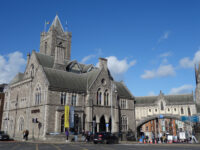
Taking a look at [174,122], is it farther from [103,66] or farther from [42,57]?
[42,57]

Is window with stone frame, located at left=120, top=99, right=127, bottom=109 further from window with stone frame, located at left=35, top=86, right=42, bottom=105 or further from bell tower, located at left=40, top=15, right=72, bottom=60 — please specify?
bell tower, located at left=40, top=15, right=72, bottom=60

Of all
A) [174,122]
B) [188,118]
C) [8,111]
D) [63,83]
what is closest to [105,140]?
[63,83]

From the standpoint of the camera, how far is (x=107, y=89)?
4928cm

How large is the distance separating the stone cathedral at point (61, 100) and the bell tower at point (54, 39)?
1197 cm

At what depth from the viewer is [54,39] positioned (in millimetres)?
67562

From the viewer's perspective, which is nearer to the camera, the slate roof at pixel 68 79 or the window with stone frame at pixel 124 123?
the slate roof at pixel 68 79

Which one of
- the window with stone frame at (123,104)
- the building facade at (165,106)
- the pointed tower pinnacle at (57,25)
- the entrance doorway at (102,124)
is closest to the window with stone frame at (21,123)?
the entrance doorway at (102,124)

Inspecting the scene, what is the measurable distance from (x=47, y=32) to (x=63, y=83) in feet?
105

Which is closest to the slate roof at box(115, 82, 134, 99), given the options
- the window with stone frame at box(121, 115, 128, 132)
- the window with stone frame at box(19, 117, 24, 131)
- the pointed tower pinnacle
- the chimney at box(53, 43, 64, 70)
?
the window with stone frame at box(121, 115, 128, 132)

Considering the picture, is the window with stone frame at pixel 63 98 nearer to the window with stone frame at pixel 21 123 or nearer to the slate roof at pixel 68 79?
the slate roof at pixel 68 79

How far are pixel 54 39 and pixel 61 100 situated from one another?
30926 mm

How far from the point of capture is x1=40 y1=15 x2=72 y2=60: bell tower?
220ft

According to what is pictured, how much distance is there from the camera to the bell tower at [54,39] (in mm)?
67000

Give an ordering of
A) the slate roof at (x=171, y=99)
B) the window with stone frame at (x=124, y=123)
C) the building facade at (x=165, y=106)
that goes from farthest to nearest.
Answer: the slate roof at (x=171, y=99), the building facade at (x=165, y=106), the window with stone frame at (x=124, y=123)
